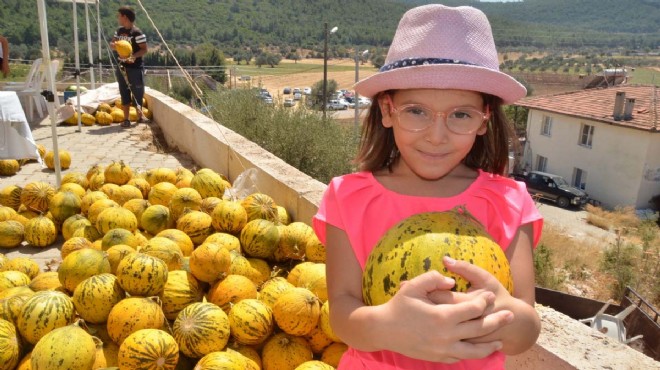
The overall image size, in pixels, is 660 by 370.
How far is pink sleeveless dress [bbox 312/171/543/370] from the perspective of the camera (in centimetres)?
169

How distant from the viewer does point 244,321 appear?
8.30 feet

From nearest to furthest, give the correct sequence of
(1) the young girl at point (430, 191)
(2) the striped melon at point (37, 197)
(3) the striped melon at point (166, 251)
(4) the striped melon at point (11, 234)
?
(1) the young girl at point (430, 191) < (3) the striped melon at point (166, 251) < (4) the striped melon at point (11, 234) < (2) the striped melon at point (37, 197)

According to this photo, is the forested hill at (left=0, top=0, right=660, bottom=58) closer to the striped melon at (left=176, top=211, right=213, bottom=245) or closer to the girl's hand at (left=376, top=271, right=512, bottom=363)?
the striped melon at (left=176, top=211, right=213, bottom=245)

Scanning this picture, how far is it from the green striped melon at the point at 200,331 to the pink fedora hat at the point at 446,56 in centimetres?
142

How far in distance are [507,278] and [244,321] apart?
1.48 meters

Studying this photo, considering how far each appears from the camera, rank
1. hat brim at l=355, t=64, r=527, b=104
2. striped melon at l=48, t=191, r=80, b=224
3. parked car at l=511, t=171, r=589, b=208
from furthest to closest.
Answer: parked car at l=511, t=171, r=589, b=208
striped melon at l=48, t=191, r=80, b=224
hat brim at l=355, t=64, r=527, b=104

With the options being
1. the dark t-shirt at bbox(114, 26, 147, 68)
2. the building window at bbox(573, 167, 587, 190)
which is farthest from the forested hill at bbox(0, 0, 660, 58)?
the building window at bbox(573, 167, 587, 190)

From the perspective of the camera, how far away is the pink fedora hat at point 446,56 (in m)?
1.56

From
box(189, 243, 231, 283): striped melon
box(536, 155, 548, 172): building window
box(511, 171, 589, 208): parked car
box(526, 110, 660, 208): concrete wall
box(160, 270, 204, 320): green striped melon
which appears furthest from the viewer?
box(536, 155, 548, 172): building window

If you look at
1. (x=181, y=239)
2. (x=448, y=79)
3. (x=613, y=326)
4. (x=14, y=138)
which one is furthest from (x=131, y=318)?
(x=14, y=138)

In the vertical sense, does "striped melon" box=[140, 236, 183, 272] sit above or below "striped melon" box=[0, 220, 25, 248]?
above

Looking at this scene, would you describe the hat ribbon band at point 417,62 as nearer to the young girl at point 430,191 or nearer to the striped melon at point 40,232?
the young girl at point 430,191

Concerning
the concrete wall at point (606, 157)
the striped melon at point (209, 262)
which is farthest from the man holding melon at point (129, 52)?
the concrete wall at point (606, 157)

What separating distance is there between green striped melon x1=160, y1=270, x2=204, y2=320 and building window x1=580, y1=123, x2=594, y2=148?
3767 centimetres
